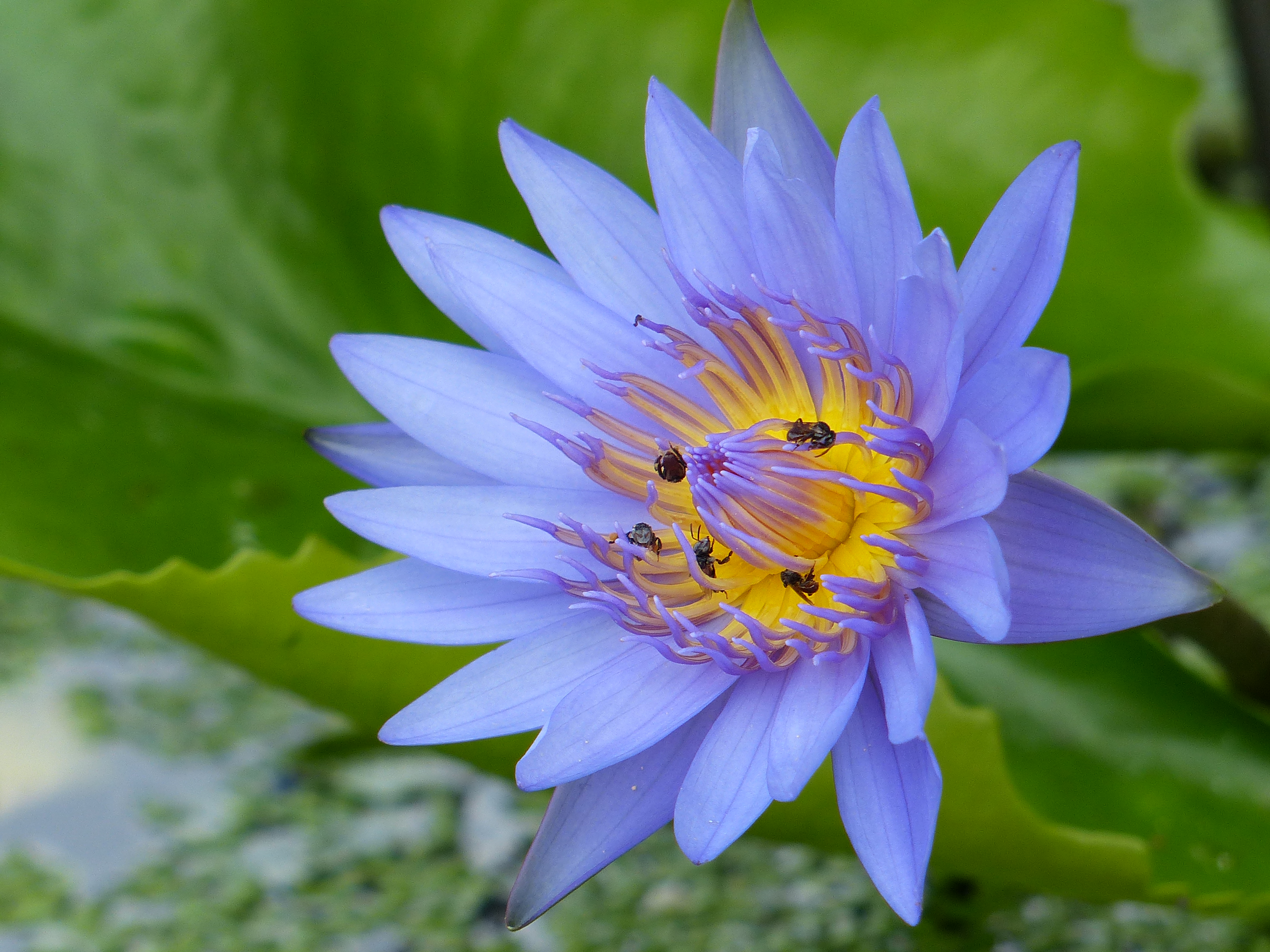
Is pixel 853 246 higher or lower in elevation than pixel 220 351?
higher

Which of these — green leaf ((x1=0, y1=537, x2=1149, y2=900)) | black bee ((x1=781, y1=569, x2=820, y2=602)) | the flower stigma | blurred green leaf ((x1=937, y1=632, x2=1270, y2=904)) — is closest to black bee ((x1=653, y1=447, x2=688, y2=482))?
the flower stigma

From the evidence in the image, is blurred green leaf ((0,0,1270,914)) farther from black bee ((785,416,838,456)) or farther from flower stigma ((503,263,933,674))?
black bee ((785,416,838,456))

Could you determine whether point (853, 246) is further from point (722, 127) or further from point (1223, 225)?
point (1223, 225)

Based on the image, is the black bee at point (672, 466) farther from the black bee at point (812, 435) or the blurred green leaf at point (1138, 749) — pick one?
the blurred green leaf at point (1138, 749)

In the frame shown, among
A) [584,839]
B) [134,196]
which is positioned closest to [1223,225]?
[584,839]

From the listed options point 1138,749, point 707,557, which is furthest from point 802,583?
point 1138,749

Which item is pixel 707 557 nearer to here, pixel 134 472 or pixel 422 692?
pixel 422 692

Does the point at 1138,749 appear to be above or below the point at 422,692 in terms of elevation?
below

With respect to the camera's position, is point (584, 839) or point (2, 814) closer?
point (584, 839)
